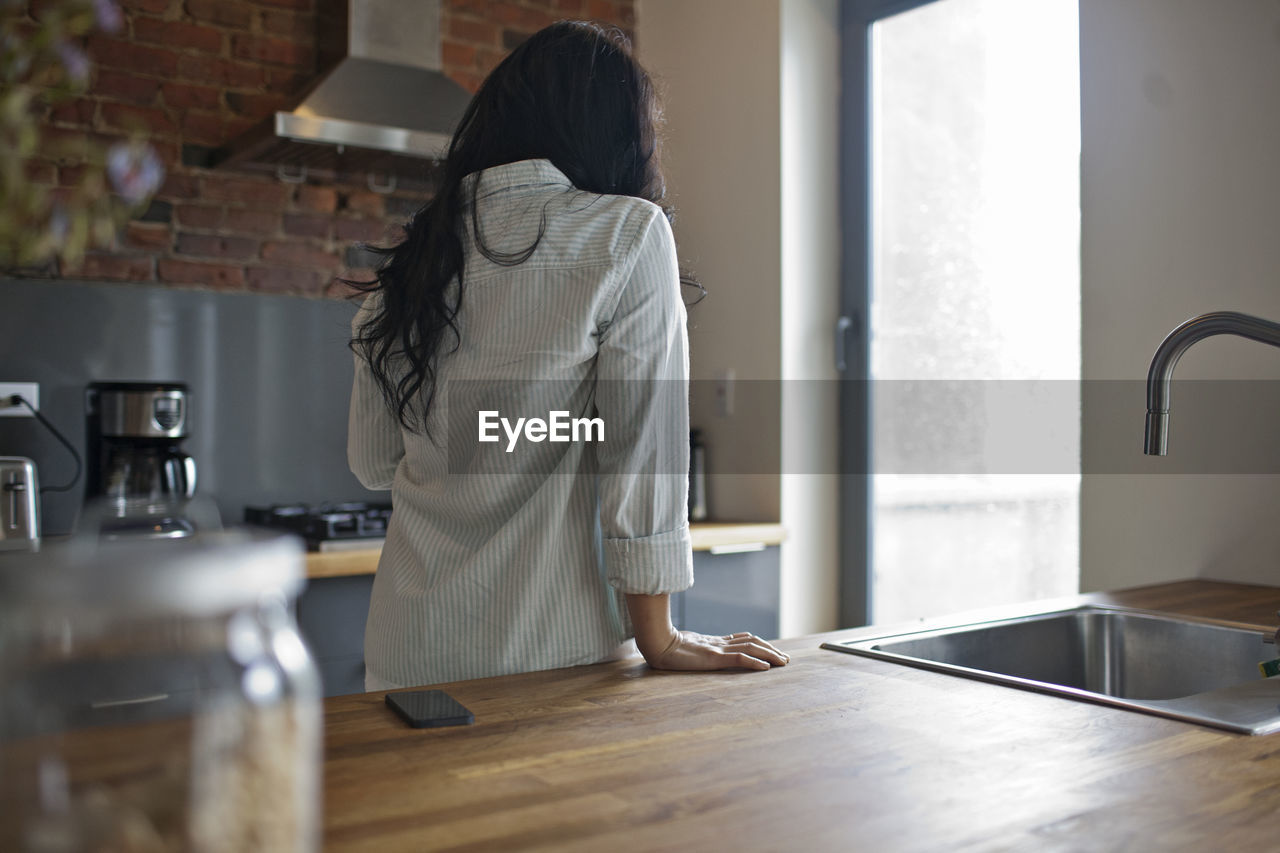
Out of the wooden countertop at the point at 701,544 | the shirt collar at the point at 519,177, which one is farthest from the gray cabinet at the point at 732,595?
the shirt collar at the point at 519,177

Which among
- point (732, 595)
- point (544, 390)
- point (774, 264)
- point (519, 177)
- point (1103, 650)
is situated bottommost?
point (732, 595)

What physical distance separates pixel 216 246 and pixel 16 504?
2.88 feet

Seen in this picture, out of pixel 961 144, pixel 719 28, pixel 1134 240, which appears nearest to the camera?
pixel 1134 240

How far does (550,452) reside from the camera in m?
1.17

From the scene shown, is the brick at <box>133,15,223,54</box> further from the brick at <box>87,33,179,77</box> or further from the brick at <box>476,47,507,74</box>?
the brick at <box>476,47,507,74</box>

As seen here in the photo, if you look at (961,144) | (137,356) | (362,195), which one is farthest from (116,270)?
(961,144)

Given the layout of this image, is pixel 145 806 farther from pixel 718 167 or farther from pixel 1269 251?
pixel 718 167

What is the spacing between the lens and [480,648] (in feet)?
3.84

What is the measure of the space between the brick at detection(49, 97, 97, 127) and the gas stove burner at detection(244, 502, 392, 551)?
99 centimetres

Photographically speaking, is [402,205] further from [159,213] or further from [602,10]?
[602,10]

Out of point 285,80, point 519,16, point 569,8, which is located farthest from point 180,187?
point 569,8

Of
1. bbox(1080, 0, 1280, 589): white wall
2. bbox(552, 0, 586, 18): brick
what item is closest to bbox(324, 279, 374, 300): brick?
bbox(552, 0, 586, 18): brick

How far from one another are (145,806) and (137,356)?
2422mm

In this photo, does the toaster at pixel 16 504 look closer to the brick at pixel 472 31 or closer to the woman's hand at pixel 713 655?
the woman's hand at pixel 713 655
